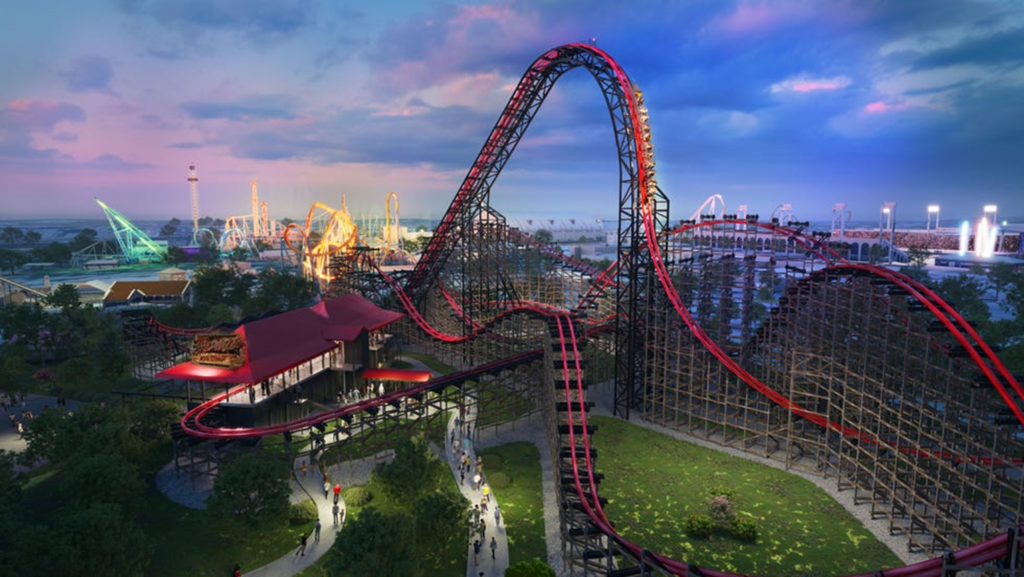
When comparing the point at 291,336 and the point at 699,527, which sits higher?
the point at 291,336

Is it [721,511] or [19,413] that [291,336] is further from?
[721,511]

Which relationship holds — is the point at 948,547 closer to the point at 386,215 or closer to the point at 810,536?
the point at 810,536

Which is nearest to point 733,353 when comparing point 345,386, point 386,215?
point 345,386

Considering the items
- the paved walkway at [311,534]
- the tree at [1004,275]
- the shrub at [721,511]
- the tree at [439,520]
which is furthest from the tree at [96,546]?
the tree at [1004,275]

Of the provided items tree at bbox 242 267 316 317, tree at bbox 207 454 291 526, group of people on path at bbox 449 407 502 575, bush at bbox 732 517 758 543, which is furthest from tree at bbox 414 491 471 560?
tree at bbox 242 267 316 317

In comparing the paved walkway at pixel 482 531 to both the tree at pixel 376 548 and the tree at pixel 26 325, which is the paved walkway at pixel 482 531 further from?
the tree at pixel 26 325

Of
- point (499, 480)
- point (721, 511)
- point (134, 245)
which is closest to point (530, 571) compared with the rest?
point (721, 511)
